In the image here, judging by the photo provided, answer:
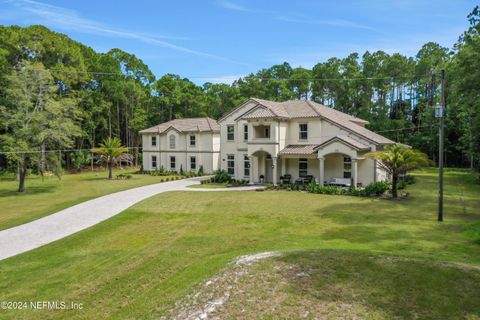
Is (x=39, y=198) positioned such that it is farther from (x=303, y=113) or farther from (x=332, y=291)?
(x=332, y=291)

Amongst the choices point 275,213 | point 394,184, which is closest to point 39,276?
point 275,213

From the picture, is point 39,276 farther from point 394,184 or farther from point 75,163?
point 75,163

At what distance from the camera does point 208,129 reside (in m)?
38.0

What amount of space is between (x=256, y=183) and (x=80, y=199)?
14202 mm

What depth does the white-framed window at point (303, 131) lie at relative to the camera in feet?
95.7

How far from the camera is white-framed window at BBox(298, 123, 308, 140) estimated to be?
29172 millimetres

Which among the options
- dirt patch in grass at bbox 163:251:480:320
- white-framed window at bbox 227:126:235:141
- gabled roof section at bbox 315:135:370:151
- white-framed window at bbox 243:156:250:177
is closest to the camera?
dirt patch in grass at bbox 163:251:480:320

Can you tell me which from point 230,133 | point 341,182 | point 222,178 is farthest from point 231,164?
point 341,182

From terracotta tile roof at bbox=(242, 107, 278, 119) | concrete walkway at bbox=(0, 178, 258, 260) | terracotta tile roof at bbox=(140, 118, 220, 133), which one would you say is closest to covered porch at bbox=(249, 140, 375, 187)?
terracotta tile roof at bbox=(242, 107, 278, 119)

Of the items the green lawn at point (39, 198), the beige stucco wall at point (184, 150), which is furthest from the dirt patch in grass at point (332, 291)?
the beige stucco wall at point (184, 150)

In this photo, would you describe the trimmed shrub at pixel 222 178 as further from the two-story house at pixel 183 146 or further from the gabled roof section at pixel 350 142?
the gabled roof section at pixel 350 142

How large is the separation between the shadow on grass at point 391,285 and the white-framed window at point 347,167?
62.7ft

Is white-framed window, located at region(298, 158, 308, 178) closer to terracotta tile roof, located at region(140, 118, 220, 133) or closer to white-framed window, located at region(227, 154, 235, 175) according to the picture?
white-framed window, located at region(227, 154, 235, 175)

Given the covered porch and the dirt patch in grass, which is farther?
the covered porch
